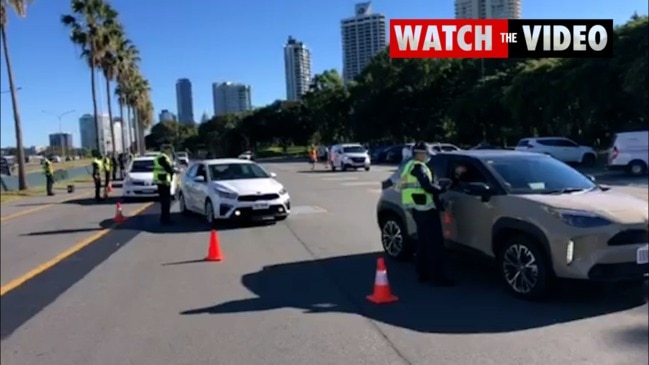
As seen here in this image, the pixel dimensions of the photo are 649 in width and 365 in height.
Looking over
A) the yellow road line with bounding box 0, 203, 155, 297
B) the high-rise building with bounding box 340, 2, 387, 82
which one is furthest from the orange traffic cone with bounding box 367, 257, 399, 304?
the yellow road line with bounding box 0, 203, 155, 297

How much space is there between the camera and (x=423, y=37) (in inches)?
134

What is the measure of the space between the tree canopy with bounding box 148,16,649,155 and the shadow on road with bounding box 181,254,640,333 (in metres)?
1.56

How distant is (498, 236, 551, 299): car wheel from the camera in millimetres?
6090

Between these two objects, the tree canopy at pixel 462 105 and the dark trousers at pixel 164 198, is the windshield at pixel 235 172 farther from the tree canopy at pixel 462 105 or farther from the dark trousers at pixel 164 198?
the tree canopy at pixel 462 105

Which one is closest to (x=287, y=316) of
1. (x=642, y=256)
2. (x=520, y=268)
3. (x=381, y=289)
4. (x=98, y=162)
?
(x=381, y=289)

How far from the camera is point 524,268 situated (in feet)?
20.8

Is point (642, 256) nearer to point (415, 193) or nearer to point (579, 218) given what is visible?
point (579, 218)

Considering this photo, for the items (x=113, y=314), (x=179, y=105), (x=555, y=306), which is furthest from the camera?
(x=179, y=105)

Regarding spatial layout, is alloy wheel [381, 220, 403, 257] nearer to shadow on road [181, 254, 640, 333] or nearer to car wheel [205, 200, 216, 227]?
shadow on road [181, 254, 640, 333]

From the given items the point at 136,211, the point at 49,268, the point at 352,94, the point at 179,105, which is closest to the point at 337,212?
the point at 136,211

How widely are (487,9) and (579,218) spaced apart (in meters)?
2.93

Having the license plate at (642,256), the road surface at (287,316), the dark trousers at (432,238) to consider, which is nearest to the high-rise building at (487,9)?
the road surface at (287,316)

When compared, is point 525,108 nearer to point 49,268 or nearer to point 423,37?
point 49,268

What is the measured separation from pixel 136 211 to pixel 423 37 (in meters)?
16.2
